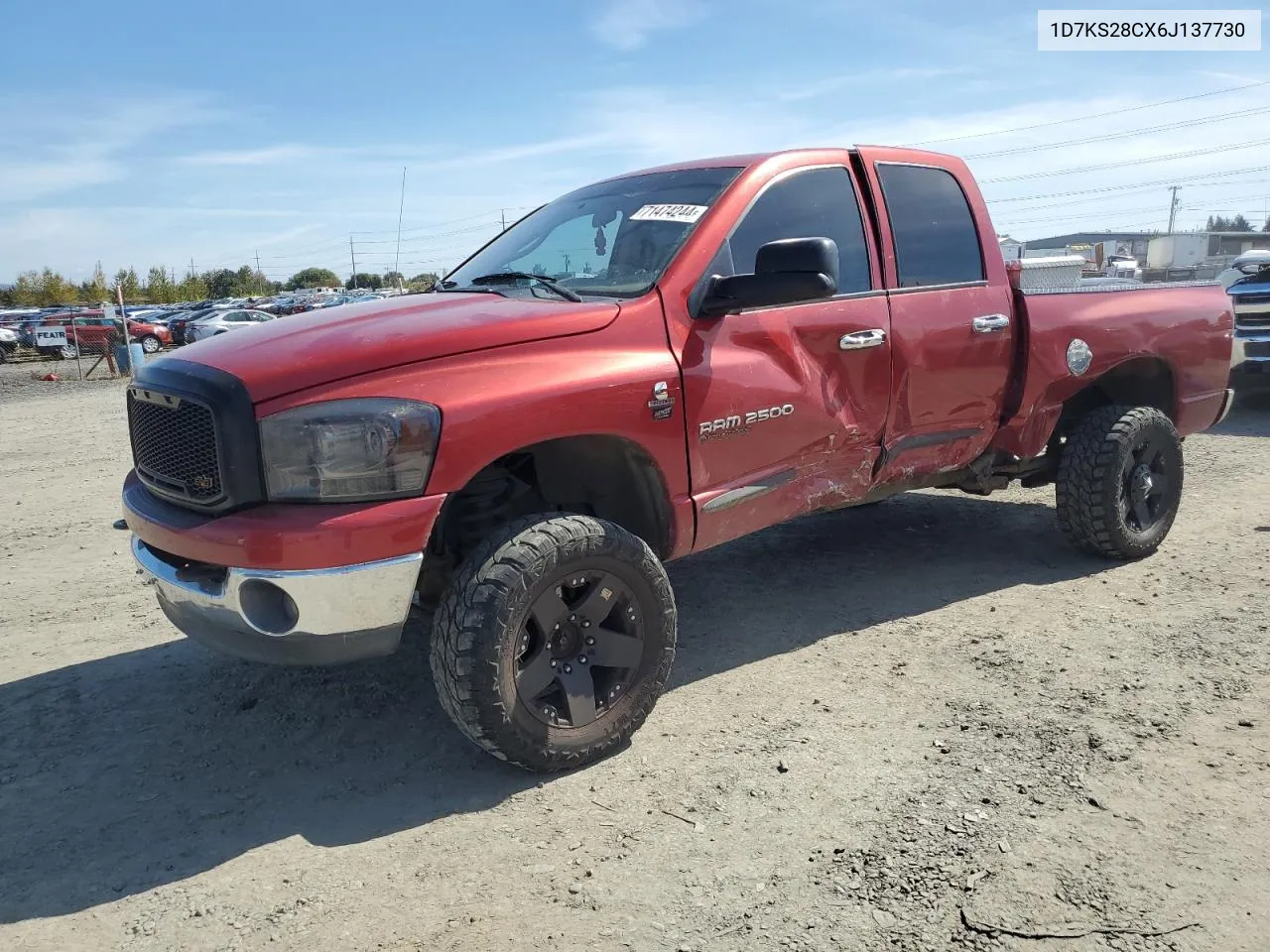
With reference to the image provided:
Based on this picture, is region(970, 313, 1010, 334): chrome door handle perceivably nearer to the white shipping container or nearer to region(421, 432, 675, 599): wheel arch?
region(421, 432, 675, 599): wheel arch

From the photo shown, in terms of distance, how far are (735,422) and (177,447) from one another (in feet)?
6.10

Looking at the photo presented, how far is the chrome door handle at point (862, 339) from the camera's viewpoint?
12.8ft

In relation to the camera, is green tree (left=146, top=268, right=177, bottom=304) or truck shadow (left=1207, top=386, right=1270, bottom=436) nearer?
truck shadow (left=1207, top=386, right=1270, bottom=436)

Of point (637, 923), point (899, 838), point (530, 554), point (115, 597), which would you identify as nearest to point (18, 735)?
point (115, 597)

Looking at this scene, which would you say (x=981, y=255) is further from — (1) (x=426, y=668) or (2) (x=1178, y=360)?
(1) (x=426, y=668)

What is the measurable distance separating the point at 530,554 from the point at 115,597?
328 centimetres

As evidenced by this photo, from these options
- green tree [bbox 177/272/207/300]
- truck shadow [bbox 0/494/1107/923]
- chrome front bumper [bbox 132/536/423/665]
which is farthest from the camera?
green tree [bbox 177/272/207/300]

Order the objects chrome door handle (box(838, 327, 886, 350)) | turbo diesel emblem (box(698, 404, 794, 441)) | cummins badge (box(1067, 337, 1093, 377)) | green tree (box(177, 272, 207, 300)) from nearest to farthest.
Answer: turbo diesel emblem (box(698, 404, 794, 441)) < chrome door handle (box(838, 327, 886, 350)) < cummins badge (box(1067, 337, 1093, 377)) < green tree (box(177, 272, 207, 300))

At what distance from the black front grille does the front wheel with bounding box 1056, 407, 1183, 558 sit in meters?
4.05

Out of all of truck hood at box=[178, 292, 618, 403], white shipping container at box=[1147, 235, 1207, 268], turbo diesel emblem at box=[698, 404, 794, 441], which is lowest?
turbo diesel emblem at box=[698, 404, 794, 441]

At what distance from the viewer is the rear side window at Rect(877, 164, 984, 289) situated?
4309 millimetres

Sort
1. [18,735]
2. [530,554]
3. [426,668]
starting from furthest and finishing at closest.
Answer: [426,668] < [18,735] < [530,554]

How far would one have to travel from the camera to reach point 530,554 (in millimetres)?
2963

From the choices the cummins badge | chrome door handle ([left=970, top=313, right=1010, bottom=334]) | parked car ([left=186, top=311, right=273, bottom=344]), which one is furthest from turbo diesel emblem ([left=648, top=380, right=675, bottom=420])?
parked car ([left=186, top=311, right=273, bottom=344])
